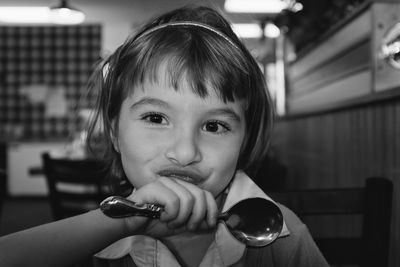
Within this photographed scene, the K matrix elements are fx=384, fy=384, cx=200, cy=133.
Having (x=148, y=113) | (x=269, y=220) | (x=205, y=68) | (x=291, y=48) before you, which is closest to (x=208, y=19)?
(x=205, y=68)

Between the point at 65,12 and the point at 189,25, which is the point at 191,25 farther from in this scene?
the point at 65,12

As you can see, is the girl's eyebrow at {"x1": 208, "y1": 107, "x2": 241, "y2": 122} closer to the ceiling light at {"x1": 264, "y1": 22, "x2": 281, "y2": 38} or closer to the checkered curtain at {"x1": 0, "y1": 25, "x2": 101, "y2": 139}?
the ceiling light at {"x1": 264, "y1": 22, "x2": 281, "y2": 38}

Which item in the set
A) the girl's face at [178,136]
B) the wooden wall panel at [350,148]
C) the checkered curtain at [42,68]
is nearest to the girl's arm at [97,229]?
the girl's face at [178,136]

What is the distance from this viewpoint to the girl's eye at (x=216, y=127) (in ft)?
2.26

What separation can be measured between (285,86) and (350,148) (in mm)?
1936

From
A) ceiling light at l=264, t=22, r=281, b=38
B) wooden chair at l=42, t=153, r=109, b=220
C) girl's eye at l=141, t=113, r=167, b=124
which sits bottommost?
wooden chair at l=42, t=153, r=109, b=220

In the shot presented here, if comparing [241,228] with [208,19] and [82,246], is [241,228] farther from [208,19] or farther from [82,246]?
[208,19]

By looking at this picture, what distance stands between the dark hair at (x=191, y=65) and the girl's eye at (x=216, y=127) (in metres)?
0.05

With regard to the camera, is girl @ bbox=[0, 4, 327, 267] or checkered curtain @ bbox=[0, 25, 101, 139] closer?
girl @ bbox=[0, 4, 327, 267]

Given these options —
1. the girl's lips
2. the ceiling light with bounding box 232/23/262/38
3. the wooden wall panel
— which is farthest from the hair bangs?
the ceiling light with bounding box 232/23/262/38

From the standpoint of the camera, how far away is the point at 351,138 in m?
1.59

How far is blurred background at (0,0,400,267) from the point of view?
1.38 metres

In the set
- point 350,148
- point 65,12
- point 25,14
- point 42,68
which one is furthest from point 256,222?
point 42,68

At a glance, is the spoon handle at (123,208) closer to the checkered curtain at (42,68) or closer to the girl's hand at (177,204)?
the girl's hand at (177,204)
